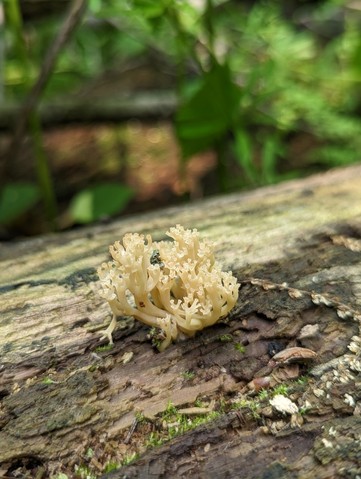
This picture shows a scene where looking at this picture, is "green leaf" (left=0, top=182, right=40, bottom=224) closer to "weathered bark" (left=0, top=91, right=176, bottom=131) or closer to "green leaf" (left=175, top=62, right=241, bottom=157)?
"weathered bark" (left=0, top=91, right=176, bottom=131)

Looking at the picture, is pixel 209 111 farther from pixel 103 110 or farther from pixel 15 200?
pixel 15 200

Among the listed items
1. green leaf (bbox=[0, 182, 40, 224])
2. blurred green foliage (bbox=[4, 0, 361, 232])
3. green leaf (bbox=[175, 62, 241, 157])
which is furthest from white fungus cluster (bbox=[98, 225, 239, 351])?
green leaf (bbox=[0, 182, 40, 224])

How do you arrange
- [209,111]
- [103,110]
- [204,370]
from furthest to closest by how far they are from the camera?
[103,110], [209,111], [204,370]

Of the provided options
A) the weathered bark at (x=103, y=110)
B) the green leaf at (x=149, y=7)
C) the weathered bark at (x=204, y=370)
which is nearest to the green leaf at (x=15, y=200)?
the weathered bark at (x=103, y=110)

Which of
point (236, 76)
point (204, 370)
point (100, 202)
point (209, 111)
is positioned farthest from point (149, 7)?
point (204, 370)

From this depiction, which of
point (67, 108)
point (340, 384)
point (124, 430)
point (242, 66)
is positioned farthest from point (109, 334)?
point (242, 66)

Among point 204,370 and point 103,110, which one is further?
point 103,110

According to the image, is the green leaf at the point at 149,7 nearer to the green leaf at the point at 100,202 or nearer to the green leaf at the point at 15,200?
the green leaf at the point at 100,202
